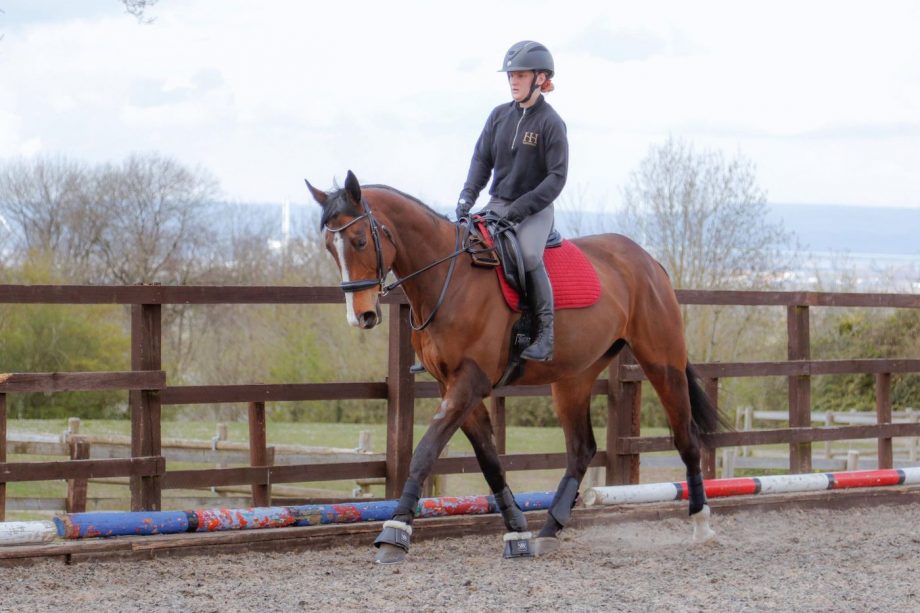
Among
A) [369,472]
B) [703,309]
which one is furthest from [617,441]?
[703,309]

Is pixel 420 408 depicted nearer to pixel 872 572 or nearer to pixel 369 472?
pixel 369 472

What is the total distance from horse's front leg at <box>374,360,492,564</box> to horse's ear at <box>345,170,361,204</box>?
1028mm

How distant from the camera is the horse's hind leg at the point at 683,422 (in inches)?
258

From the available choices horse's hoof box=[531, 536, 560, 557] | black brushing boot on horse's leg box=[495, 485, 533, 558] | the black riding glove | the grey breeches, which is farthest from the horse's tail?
the black riding glove

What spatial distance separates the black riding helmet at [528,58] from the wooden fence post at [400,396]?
166cm

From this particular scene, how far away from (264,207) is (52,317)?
106 ft

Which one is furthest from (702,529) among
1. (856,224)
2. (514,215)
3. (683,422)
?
(856,224)

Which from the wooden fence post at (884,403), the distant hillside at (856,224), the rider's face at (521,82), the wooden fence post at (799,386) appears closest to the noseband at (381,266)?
the rider's face at (521,82)

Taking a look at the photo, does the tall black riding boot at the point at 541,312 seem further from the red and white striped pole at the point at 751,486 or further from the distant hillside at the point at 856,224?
the distant hillside at the point at 856,224

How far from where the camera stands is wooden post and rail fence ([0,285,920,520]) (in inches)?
223

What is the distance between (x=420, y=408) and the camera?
782 inches

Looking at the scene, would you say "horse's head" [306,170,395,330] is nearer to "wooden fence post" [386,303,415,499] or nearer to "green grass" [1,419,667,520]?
"wooden fence post" [386,303,415,499]

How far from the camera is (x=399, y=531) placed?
203 inches

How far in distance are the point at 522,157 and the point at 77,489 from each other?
239 inches
